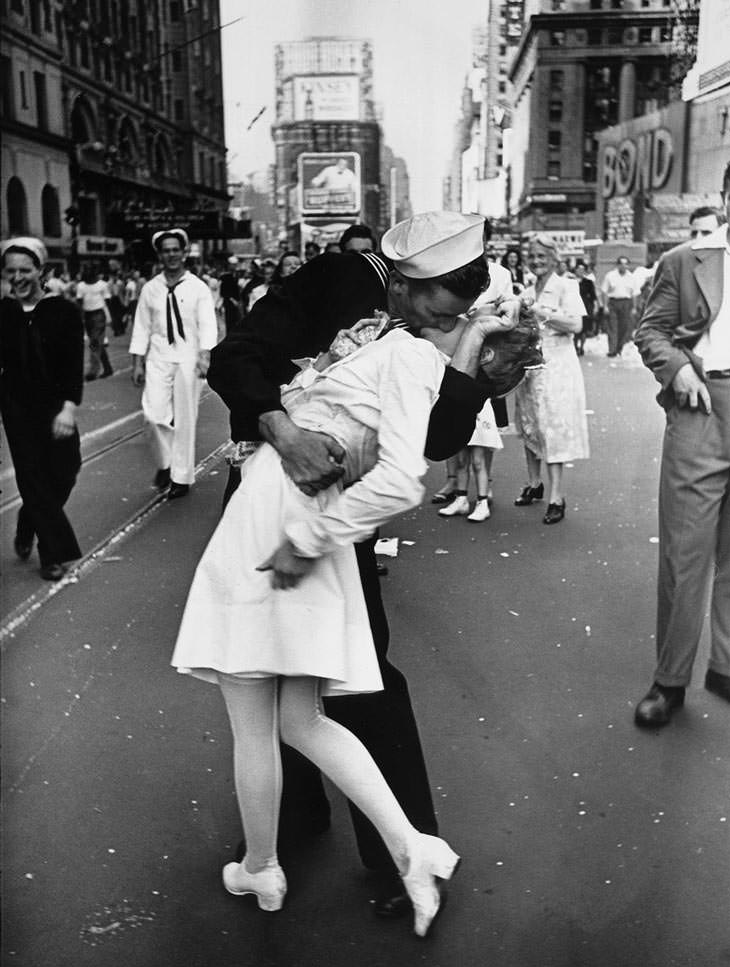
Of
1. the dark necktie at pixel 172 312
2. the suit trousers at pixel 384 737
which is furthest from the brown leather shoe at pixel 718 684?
the dark necktie at pixel 172 312

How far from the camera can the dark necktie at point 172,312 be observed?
8.39 meters

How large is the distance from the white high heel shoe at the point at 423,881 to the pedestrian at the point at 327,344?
119mm

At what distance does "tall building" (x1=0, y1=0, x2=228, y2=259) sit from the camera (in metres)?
6.31

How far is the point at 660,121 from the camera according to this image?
36.5 m

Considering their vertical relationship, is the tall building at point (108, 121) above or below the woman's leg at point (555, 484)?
above

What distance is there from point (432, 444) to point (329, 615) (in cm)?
46

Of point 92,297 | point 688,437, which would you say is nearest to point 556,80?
point 92,297

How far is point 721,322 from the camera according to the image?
3877 millimetres

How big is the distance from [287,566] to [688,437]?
6.92 ft

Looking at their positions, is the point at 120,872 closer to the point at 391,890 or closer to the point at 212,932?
the point at 212,932

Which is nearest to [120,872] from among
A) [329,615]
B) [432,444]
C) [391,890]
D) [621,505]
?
[391,890]

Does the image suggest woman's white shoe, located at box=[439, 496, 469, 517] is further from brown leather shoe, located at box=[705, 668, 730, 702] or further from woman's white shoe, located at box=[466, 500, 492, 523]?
brown leather shoe, located at box=[705, 668, 730, 702]

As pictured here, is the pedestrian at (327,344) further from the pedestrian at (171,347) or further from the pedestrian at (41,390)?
the pedestrian at (171,347)

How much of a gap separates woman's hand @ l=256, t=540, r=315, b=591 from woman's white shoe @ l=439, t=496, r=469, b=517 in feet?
17.0
